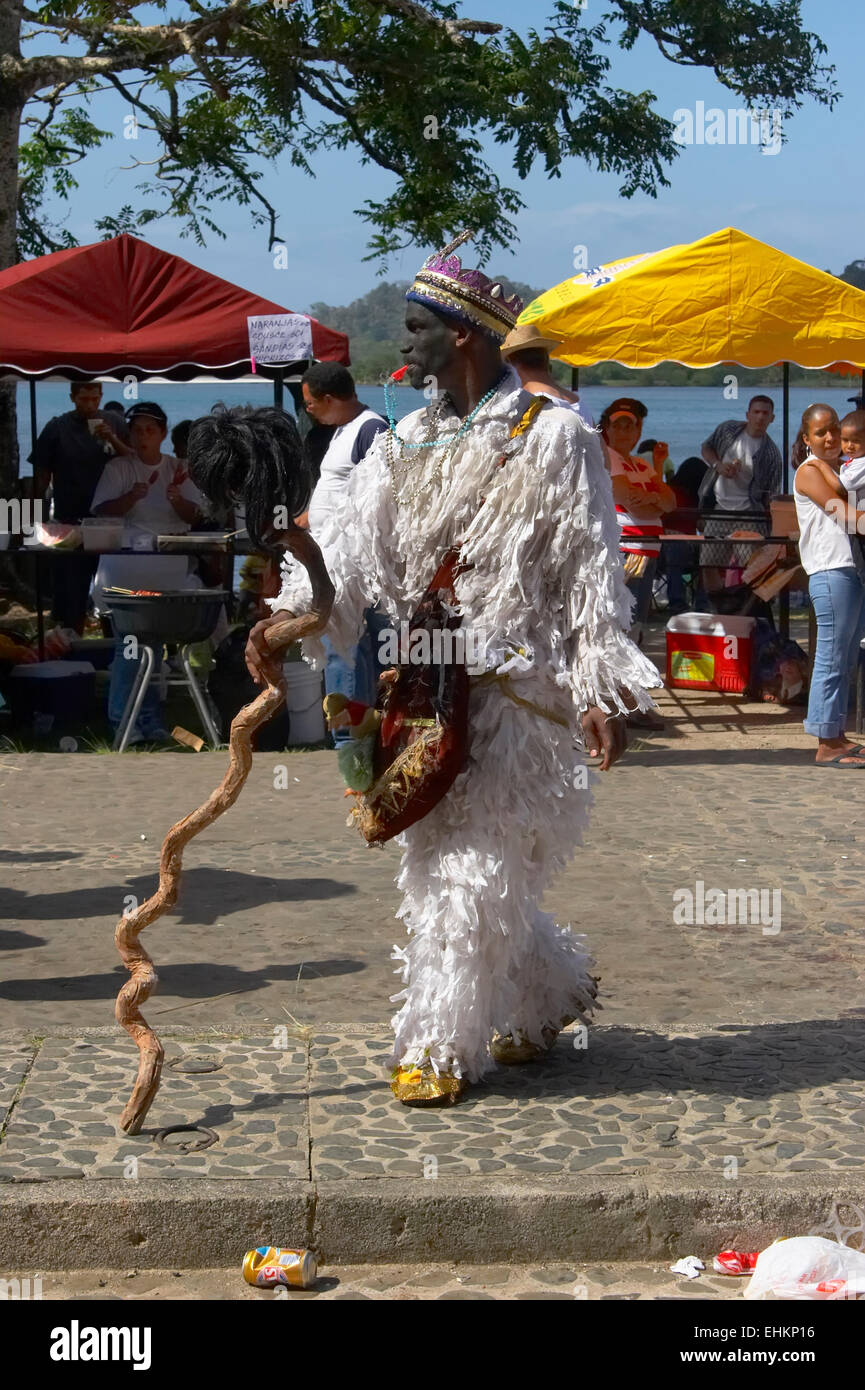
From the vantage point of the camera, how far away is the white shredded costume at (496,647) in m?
4.06

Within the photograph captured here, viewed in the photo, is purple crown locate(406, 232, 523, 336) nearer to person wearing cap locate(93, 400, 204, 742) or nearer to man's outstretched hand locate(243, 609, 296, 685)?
man's outstretched hand locate(243, 609, 296, 685)

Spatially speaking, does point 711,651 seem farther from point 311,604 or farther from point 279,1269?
point 279,1269

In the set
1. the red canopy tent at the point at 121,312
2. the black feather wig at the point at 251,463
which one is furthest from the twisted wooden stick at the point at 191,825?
the red canopy tent at the point at 121,312

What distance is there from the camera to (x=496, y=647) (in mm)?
4117

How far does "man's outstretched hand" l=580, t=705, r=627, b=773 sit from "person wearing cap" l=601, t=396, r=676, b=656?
625 centimetres

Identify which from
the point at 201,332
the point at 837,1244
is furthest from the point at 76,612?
the point at 837,1244

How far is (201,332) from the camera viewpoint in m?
10.7

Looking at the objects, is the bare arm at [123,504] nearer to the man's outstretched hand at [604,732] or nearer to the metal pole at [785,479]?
the metal pole at [785,479]

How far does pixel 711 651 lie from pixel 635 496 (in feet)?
4.50

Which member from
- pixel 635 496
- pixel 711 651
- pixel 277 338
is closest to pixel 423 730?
pixel 635 496

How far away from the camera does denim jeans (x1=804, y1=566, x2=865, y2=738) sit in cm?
904

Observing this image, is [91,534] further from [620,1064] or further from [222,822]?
[620,1064]

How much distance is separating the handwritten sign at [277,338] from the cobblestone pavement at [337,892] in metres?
2.87

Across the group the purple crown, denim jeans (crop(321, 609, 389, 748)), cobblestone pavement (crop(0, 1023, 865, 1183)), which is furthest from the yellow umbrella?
cobblestone pavement (crop(0, 1023, 865, 1183))
